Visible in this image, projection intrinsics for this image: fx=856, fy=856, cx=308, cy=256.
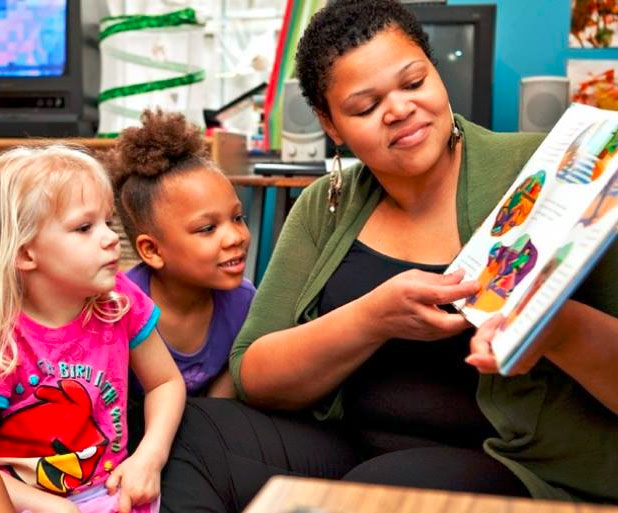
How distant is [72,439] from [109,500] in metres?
0.09

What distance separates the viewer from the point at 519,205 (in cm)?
94

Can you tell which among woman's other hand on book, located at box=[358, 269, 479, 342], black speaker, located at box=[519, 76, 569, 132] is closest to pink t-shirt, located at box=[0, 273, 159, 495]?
woman's other hand on book, located at box=[358, 269, 479, 342]

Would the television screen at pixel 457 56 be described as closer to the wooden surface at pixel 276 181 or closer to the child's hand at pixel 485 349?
the wooden surface at pixel 276 181

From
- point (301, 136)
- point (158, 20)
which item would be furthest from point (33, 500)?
point (158, 20)

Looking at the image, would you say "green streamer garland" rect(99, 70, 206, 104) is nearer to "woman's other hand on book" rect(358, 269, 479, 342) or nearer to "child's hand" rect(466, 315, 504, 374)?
Answer: "woman's other hand on book" rect(358, 269, 479, 342)

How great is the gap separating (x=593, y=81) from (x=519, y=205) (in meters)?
1.93

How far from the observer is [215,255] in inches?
56.3

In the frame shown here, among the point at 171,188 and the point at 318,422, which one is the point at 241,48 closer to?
the point at 171,188

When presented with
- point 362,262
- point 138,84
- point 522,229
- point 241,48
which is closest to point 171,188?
point 362,262

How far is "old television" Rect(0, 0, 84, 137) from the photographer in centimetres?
285

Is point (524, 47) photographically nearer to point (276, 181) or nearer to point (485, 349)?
point (276, 181)

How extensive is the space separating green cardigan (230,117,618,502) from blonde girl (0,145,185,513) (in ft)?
0.61

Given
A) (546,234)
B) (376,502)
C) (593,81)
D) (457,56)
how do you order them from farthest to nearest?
(593,81)
(457,56)
(546,234)
(376,502)

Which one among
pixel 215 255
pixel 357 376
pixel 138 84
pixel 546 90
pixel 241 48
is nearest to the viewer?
pixel 357 376
